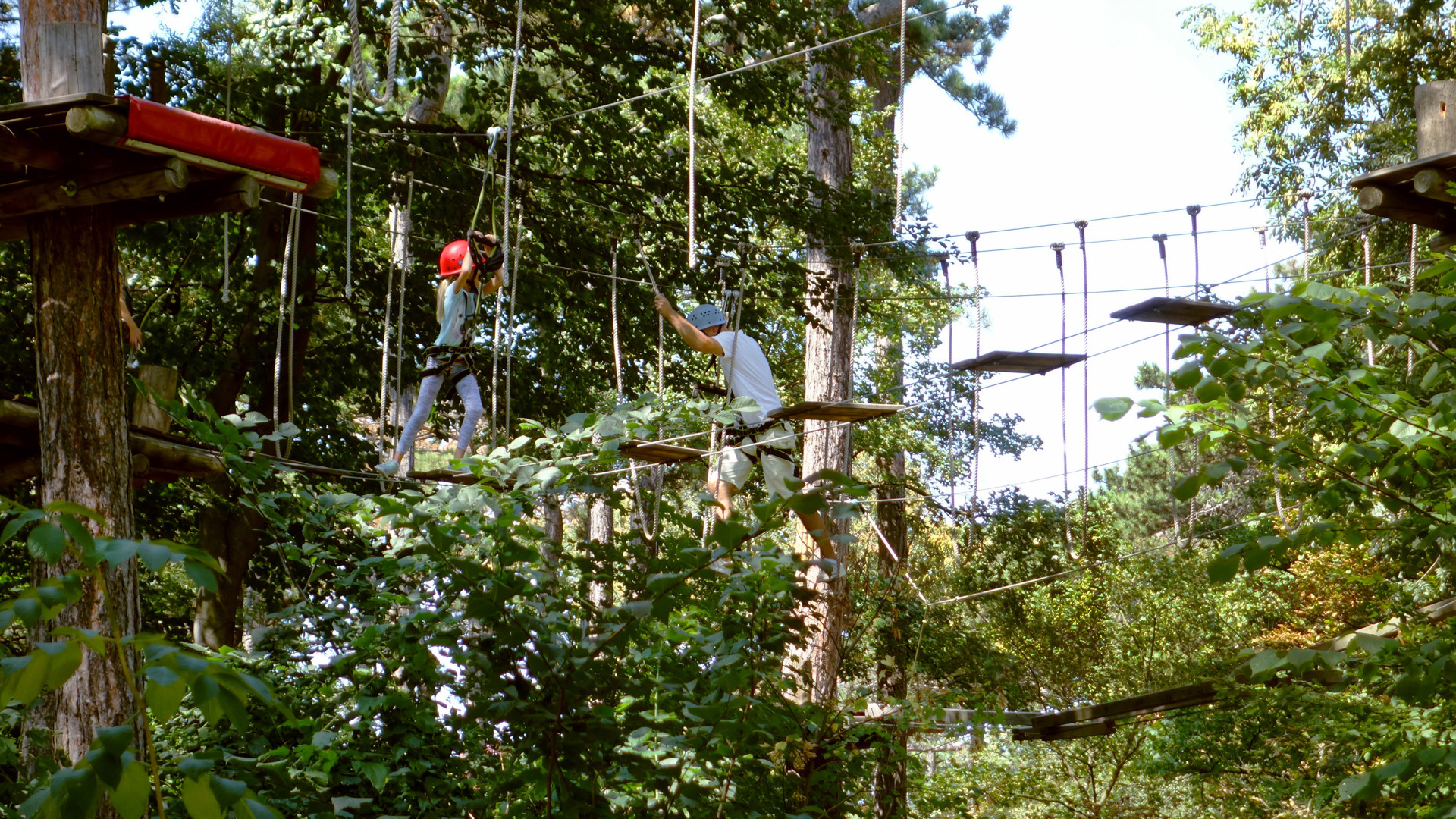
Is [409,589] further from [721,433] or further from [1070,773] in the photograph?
[1070,773]

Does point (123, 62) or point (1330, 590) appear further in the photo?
point (1330, 590)

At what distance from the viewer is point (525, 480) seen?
125 inches

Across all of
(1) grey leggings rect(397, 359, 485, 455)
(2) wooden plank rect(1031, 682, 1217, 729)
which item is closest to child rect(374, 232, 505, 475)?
(1) grey leggings rect(397, 359, 485, 455)

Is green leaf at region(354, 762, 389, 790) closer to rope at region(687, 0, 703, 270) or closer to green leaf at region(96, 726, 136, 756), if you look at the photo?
green leaf at region(96, 726, 136, 756)

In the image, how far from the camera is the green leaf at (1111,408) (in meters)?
1.83

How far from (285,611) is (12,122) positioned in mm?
1955

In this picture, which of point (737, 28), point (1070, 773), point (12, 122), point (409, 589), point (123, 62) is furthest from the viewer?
point (1070, 773)

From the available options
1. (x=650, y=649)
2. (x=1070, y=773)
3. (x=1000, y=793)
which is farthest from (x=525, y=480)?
(x=1070, y=773)

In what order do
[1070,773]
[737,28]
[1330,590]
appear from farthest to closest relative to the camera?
1. [1070,773]
2. [1330,590]
3. [737,28]

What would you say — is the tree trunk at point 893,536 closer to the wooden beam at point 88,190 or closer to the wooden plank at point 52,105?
the wooden beam at point 88,190

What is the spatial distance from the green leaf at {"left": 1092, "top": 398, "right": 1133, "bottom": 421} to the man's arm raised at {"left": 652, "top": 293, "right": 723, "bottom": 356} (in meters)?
3.87

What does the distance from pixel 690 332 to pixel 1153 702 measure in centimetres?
413

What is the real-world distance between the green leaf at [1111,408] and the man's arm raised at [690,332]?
387cm

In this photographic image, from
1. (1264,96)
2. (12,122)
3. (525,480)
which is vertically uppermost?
(1264,96)
